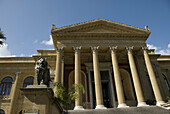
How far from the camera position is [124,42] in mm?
21219

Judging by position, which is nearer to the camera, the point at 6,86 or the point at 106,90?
the point at 6,86

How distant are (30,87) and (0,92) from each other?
20.0 meters

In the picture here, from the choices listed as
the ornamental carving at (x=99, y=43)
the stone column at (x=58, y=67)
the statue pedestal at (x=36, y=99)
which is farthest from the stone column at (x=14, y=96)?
the statue pedestal at (x=36, y=99)

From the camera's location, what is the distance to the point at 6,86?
24484 millimetres

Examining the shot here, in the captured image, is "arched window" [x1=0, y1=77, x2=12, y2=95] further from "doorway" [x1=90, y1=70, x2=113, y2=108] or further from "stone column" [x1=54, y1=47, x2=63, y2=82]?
"doorway" [x1=90, y1=70, x2=113, y2=108]

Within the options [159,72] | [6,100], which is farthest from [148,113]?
[6,100]

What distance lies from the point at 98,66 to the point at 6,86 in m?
16.3

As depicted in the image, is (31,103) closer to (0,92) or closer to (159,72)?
(0,92)

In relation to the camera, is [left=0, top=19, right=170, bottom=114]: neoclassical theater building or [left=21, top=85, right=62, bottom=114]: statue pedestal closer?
[left=21, top=85, right=62, bottom=114]: statue pedestal

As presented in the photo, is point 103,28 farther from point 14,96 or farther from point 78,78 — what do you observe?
point 14,96

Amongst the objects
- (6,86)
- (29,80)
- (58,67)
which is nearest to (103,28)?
(58,67)

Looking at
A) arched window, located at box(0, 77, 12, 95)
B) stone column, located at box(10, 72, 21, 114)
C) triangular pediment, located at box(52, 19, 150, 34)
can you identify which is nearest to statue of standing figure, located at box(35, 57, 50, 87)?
triangular pediment, located at box(52, 19, 150, 34)

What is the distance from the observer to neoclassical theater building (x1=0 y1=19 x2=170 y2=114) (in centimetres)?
1866

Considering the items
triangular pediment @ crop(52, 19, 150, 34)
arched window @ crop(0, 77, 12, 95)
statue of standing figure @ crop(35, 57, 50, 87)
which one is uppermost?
triangular pediment @ crop(52, 19, 150, 34)
